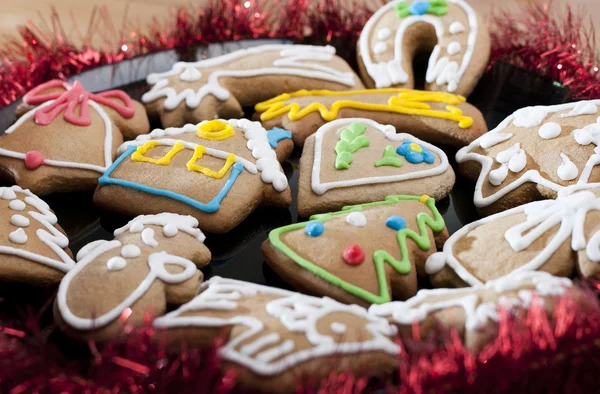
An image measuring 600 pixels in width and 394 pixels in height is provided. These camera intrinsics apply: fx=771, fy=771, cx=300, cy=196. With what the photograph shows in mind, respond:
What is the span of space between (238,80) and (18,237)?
0.58 metres

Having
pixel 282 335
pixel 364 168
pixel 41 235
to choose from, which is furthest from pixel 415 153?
pixel 41 235

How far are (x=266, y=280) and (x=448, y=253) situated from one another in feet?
0.90

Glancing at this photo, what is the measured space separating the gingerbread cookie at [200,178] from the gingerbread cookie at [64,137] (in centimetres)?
5

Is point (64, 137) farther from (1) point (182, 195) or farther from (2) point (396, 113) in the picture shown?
(2) point (396, 113)

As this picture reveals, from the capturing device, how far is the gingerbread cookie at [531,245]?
106cm

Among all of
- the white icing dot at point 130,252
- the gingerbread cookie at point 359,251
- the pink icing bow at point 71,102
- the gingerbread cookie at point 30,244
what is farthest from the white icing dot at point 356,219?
the pink icing bow at point 71,102

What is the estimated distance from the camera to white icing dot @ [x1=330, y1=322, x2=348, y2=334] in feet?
3.02

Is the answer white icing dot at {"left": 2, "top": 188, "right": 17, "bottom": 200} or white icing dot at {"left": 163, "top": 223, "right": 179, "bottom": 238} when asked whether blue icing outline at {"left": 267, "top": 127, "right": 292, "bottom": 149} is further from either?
white icing dot at {"left": 2, "top": 188, "right": 17, "bottom": 200}

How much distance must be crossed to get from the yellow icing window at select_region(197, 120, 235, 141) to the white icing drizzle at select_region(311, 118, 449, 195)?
0.51 feet

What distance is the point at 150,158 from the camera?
129 cm

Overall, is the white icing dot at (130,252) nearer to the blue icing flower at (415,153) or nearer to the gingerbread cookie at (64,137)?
the gingerbread cookie at (64,137)

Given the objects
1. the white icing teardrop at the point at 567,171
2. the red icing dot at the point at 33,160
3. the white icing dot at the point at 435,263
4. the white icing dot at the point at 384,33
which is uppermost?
the white icing dot at the point at 384,33

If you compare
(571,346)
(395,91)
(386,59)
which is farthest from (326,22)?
(571,346)

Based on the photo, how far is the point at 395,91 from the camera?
1.50 metres
